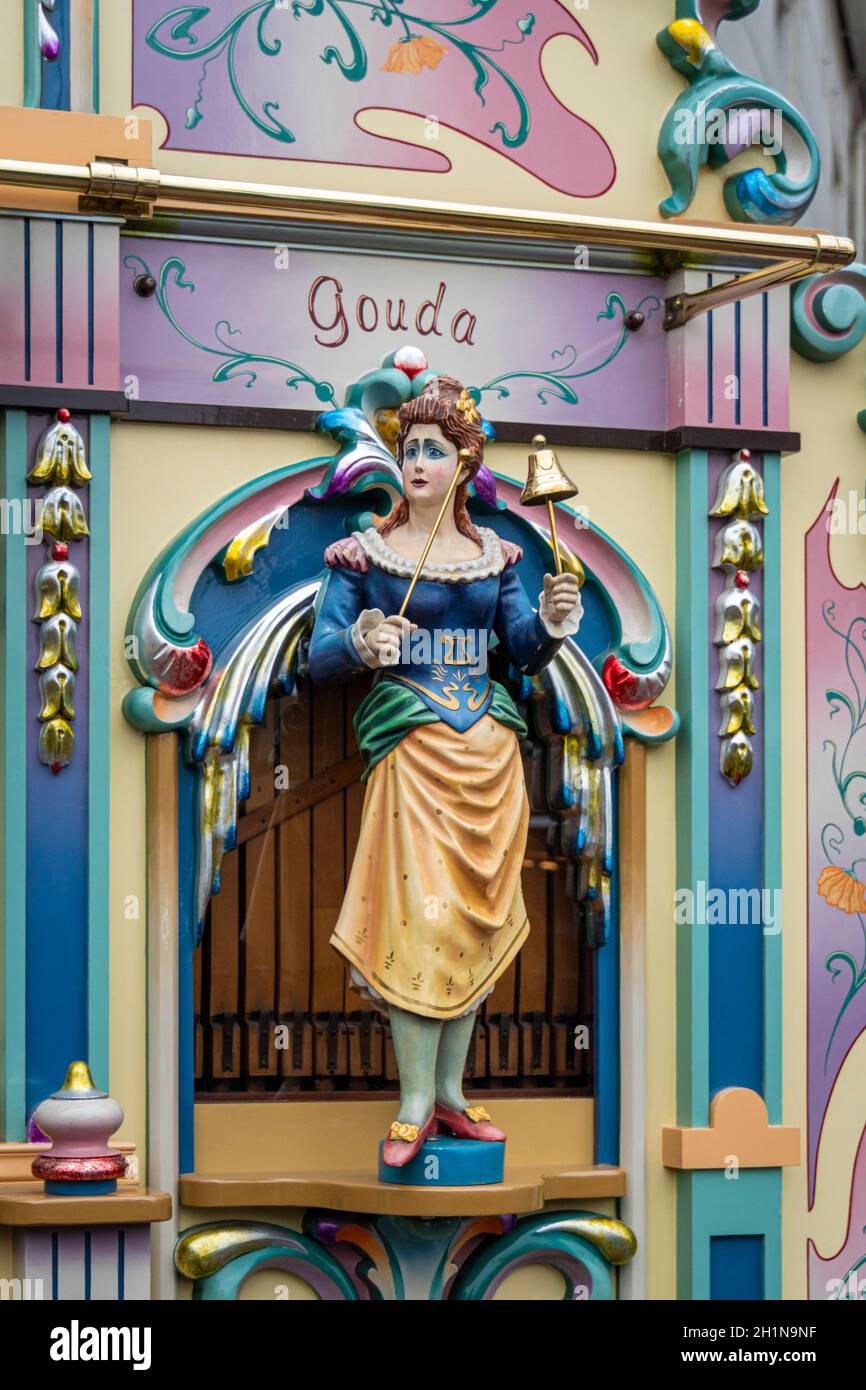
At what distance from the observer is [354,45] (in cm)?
591

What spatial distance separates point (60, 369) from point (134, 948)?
4.35 ft

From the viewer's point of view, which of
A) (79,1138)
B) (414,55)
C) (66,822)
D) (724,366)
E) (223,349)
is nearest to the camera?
(79,1138)

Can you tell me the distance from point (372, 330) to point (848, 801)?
1704 millimetres

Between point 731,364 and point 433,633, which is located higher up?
point 731,364

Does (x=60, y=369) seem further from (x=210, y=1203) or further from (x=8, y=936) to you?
(x=210, y=1203)

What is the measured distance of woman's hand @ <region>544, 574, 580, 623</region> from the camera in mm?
5508

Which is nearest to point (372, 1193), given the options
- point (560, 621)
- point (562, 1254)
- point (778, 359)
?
point (562, 1254)

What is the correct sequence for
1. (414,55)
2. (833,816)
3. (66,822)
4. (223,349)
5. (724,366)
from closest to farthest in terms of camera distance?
(66,822) < (223,349) < (414,55) < (724,366) < (833,816)

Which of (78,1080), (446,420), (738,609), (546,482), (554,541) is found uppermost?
(446,420)

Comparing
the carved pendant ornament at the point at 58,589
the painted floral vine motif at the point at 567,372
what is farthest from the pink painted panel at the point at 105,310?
the painted floral vine motif at the point at 567,372

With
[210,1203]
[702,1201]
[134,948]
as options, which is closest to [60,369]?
[134,948]

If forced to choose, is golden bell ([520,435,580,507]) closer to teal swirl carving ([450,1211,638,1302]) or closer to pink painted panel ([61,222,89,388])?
pink painted panel ([61,222,89,388])

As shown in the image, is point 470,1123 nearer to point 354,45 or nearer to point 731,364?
point 731,364
